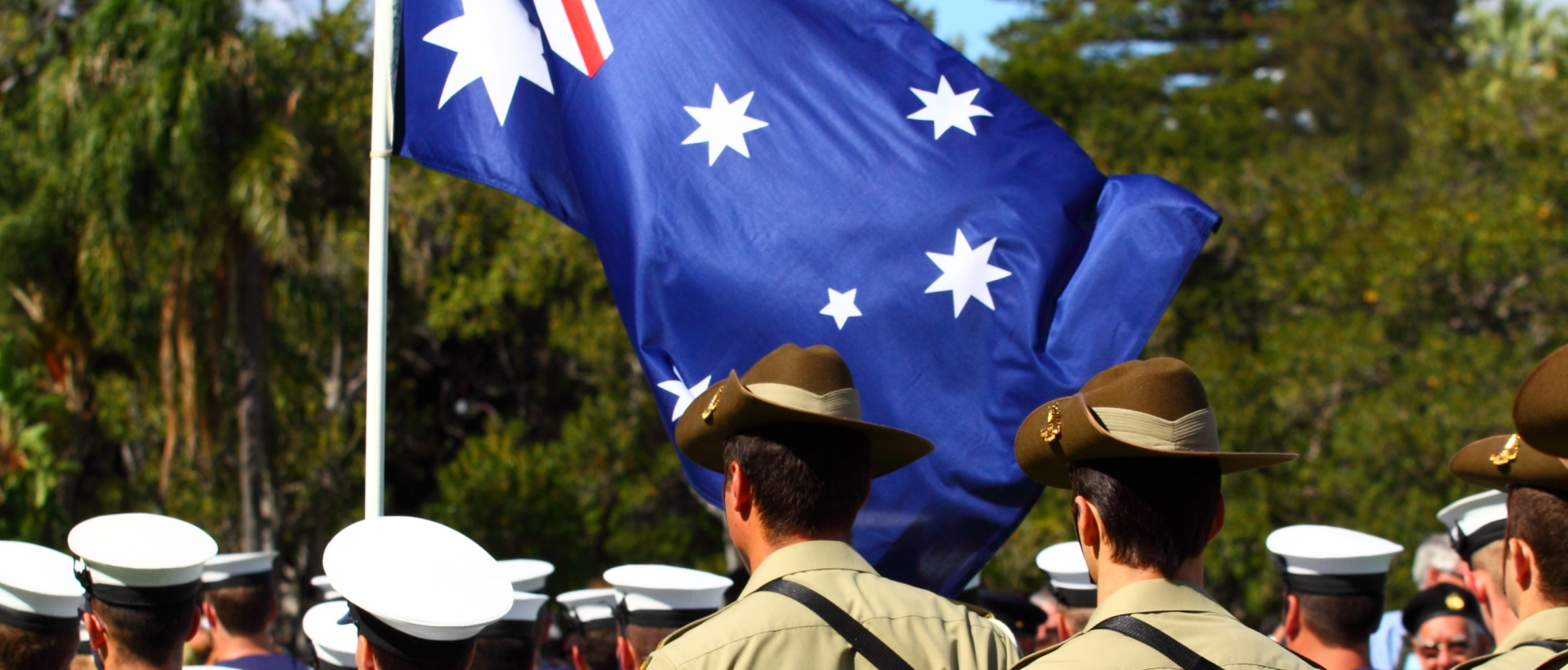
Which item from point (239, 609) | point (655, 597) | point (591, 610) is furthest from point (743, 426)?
point (239, 609)

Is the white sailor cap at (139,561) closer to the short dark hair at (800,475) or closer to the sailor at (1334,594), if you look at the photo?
the short dark hair at (800,475)

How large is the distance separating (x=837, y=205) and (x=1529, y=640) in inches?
89.3

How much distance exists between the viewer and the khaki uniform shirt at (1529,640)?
262cm

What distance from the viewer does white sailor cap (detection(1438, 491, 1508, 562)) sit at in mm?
3896

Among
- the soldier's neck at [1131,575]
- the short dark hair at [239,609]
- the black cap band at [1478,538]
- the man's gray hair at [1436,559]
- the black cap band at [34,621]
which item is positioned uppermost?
the soldier's neck at [1131,575]

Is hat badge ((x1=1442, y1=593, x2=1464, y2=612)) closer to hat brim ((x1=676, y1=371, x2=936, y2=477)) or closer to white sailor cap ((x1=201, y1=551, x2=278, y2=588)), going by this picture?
hat brim ((x1=676, y1=371, x2=936, y2=477))

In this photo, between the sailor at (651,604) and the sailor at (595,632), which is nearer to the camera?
the sailor at (651,604)

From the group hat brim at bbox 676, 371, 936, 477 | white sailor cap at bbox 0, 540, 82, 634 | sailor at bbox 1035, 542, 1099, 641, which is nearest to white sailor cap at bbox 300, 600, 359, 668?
white sailor cap at bbox 0, 540, 82, 634

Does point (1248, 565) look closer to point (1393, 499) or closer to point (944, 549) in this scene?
point (1393, 499)

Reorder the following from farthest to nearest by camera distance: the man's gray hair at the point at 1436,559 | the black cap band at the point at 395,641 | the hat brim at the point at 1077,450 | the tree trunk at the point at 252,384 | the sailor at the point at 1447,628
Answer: the tree trunk at the point at 252,384
the man's gray hair at the point at 1436,559
the sailor at the point at 1447,628
the black cap band at the point at 395,641
the hat brim at the point at 1077,450

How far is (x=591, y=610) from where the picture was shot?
5.28 m

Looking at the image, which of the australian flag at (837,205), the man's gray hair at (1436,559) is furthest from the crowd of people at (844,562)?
the man's gray hair at (1436,559)

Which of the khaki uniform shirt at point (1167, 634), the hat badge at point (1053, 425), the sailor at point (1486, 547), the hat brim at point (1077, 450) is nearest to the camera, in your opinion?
the khaki uniform shirt at point (1167, 634)

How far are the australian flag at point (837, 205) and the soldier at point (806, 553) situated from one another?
108 cm
